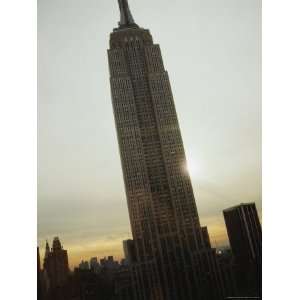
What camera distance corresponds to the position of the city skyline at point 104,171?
131 inches

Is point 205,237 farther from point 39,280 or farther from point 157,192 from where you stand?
point 39,280

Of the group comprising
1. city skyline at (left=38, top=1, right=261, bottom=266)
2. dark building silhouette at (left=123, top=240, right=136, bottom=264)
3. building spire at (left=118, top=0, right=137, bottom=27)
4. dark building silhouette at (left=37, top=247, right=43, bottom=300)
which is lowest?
dark building silhouette at (left=37, top=247, right=43, bottom=300)

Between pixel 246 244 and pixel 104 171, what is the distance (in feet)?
5.62

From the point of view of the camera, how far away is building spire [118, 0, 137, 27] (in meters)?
3.57

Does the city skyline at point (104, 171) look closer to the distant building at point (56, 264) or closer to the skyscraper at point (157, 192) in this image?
the distant building at point (56, 264)

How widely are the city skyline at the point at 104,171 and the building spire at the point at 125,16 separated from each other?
8 cm

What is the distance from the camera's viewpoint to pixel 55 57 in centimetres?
357

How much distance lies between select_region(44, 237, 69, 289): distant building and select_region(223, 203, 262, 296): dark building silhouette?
1846 mm
